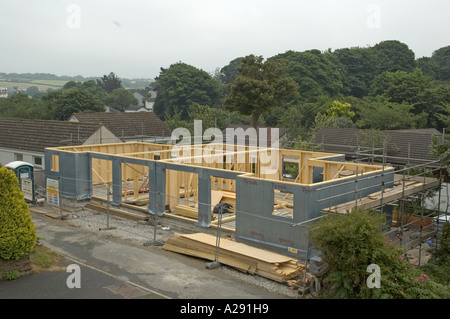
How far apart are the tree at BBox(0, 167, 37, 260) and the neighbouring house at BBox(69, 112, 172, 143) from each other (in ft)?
65.7

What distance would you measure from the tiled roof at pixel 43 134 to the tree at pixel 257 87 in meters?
12.8

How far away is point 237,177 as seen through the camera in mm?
17312

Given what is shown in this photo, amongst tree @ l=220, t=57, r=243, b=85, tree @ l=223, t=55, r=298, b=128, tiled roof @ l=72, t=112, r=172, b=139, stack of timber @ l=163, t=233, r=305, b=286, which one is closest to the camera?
stack of timber @ l=163, t=233, r=305, b=286

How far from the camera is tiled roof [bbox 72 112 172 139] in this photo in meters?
34.5

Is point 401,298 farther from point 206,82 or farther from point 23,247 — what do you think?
point 206,82

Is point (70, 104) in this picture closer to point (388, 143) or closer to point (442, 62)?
point (388, 143)

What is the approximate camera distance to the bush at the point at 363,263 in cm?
1089

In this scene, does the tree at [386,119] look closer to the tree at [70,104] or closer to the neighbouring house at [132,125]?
the neighbouring house at [132,125]

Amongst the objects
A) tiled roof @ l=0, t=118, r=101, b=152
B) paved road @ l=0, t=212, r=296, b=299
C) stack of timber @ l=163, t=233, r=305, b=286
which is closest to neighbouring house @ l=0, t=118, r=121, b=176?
tiled roof @ l=0, t=118, r=101, b=152

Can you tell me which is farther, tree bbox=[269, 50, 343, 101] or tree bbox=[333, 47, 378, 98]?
tree bbox=[333, 47, 378, 98]

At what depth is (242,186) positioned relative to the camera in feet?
56.0
